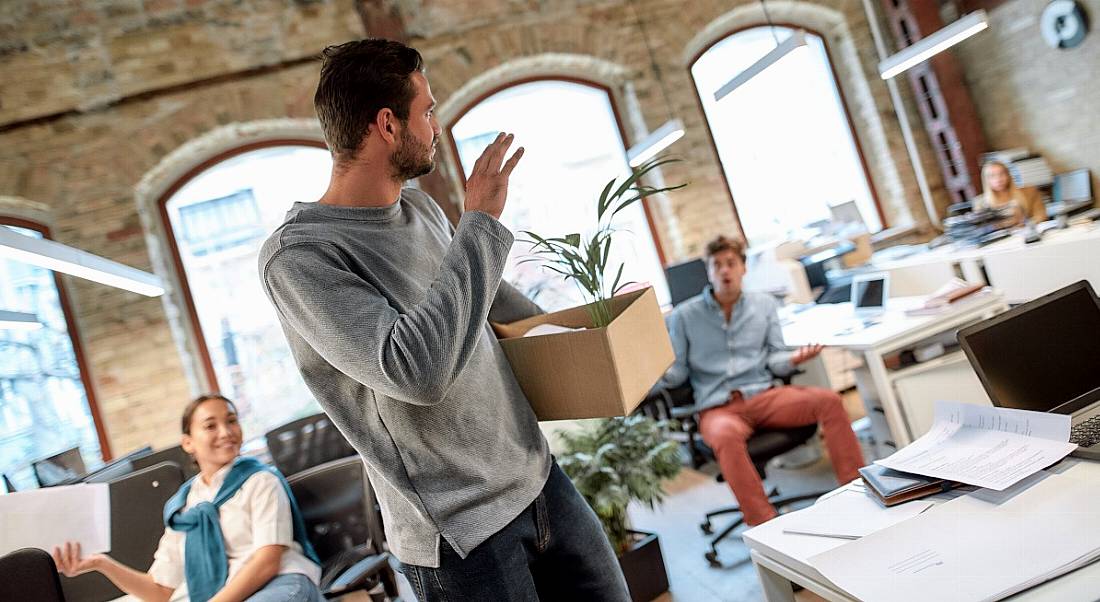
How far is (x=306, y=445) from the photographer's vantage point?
173 inches

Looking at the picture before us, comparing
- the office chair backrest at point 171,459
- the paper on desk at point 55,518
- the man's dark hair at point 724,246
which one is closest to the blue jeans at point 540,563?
the paper on desk at point 55,518

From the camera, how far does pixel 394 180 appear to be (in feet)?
4.74

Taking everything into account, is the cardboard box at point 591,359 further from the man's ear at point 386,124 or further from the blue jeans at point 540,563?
the man's ear at point 386,124

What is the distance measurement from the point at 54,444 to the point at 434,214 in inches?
220

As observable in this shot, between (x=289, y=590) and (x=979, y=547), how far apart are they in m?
2.05

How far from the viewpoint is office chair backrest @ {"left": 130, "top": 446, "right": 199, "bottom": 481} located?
196 inches

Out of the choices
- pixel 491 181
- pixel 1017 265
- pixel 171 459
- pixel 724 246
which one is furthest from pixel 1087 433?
pixel 171 459

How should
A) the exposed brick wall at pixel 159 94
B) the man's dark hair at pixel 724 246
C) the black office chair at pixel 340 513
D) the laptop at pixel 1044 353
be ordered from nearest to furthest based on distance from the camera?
the laptop at pixel 1044 353
the black office chair at pixel 340 513
the man's dark hair at pixel 724 246
the exposed brick wall at pixel 159 94

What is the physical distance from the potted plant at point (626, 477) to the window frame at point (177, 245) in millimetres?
3800

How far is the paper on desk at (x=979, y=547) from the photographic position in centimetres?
110

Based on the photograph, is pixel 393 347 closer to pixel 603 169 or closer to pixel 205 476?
pixel 205 476

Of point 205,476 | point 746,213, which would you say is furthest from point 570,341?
point 746,213

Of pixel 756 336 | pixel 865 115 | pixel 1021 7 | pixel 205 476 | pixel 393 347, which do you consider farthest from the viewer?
pixel 865 115

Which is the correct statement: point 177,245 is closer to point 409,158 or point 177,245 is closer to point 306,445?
point 306,445
